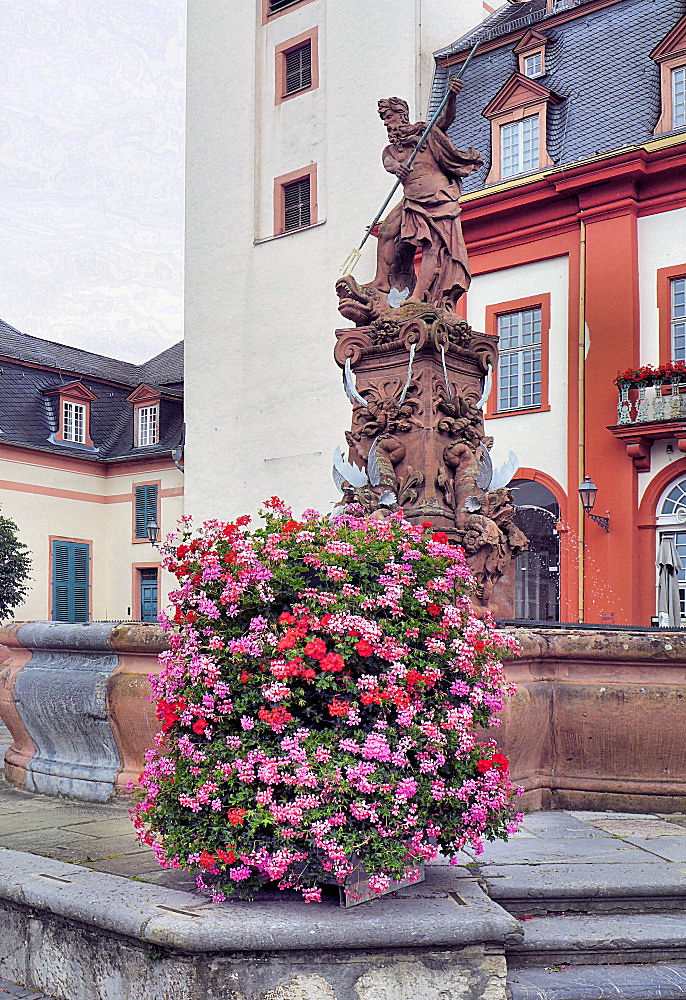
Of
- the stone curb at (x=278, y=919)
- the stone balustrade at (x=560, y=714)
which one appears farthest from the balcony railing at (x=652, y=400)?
the stone curb at (x=278, y=919)

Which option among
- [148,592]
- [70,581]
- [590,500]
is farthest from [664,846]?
[70,581]

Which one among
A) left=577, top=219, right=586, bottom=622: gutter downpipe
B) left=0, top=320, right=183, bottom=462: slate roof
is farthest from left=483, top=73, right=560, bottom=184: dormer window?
left=0, top=320, right=183, bottom=462: slate roof

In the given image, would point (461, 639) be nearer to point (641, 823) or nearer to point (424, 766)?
point (424, 766)

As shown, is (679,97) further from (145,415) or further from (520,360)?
(145,415)

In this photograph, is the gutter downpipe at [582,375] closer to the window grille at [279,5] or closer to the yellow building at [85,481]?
the window grille at [279,5]

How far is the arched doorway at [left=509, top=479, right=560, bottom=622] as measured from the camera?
19.8 m

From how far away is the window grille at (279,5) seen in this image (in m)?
24.7

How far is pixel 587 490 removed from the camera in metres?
17.7

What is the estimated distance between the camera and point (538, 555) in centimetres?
2119

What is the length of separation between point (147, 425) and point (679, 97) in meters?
19.2

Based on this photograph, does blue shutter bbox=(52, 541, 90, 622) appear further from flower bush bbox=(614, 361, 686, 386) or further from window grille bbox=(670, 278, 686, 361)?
window grille bbox=(670, 278, 686, 361)

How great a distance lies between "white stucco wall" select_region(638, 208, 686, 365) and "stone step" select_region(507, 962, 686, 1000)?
16.3 m

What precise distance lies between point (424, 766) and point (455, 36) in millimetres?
22788

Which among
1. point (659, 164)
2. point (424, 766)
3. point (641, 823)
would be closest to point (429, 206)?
point (641, 823)
